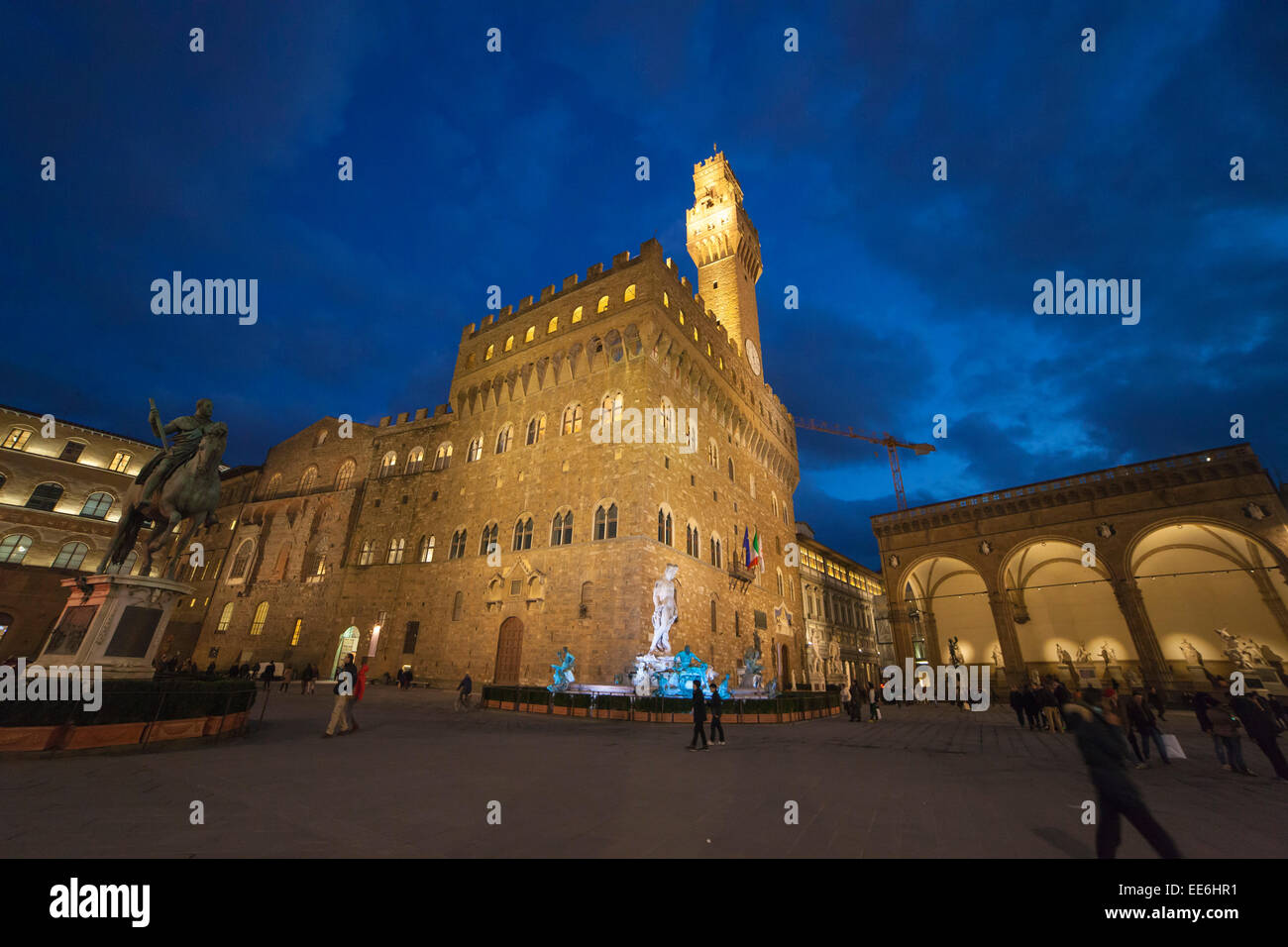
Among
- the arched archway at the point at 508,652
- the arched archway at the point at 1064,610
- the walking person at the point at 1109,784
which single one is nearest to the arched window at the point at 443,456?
the arched archway at the point at 508,652

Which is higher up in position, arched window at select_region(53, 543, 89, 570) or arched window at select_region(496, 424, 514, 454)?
arched window at select_region(496, 424, 514, 454)

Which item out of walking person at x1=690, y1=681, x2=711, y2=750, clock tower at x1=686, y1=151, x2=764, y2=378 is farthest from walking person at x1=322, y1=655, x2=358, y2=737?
clock tower at x1=686, y1=151, x2=764, y2=378

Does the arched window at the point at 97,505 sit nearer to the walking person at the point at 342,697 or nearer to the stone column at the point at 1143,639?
the walking person at the point at 342,697

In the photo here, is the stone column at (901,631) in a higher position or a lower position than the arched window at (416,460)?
lower

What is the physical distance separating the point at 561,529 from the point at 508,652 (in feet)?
17.5

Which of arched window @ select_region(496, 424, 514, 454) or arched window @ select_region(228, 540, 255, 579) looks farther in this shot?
arched window @ select_region(228, 540, 255, 579)

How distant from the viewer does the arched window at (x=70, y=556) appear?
25.8 meters

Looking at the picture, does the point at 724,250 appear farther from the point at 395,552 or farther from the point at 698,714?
the point at 698,714

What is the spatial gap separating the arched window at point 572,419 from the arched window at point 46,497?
2922 centimetres

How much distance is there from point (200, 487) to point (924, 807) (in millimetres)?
12200

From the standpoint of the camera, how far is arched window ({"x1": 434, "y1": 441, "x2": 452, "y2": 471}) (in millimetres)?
26250

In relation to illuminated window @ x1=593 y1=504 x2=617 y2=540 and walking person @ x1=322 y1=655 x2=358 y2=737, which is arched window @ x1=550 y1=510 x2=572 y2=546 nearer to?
illuminated window @ x1=593 y1=504 x2=617 y2=540

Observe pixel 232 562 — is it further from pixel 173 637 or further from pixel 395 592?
pixel 395 592

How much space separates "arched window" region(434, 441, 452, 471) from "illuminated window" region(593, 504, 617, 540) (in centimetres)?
1127
